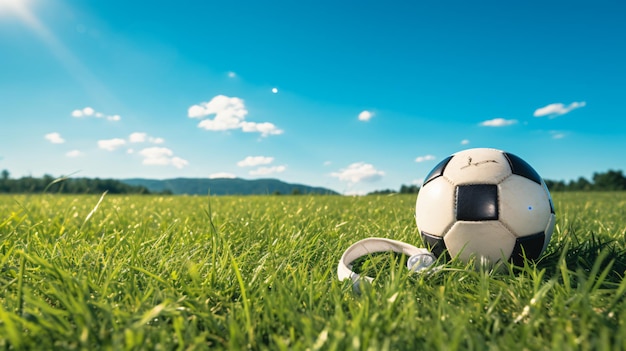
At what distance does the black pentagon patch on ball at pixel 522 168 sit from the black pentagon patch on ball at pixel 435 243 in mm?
742

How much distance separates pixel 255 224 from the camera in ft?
15.1

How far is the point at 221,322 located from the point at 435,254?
188cm

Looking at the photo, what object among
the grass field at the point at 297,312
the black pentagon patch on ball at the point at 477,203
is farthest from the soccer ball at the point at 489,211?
the grass field at the point at 297,312

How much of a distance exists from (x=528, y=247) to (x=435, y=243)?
2.07ft

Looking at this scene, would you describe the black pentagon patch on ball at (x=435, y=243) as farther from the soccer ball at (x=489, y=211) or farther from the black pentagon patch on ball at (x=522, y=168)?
the black pentagon patch on ball at (x=522, y=168)

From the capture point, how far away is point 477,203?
2939mm

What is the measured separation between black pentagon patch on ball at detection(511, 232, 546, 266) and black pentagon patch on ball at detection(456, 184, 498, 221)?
25 centimetres

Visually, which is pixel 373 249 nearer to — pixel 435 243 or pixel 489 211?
pixel 435 243

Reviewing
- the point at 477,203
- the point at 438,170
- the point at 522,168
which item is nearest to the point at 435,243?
the point at 477,203

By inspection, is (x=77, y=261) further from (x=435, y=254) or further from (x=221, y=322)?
(x=435, y=254)

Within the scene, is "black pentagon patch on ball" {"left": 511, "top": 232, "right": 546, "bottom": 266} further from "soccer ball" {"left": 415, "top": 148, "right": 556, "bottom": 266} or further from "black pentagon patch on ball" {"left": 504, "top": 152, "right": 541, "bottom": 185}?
"black pentagon patch on ball" {"left": 504, "top": 152, "right": 541, "bottom": 185}

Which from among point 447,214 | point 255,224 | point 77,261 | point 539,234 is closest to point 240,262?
point 77,261

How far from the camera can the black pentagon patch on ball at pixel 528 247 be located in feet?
9.52

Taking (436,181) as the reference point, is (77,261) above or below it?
below
